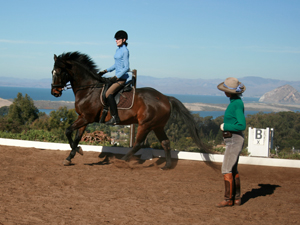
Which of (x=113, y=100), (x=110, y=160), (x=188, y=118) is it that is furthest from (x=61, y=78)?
(x=188, y=118)

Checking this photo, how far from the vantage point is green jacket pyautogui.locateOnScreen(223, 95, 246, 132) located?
4.79 metres

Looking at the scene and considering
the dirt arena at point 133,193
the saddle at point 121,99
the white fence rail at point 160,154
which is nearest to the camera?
the dirt arena at point 133,193

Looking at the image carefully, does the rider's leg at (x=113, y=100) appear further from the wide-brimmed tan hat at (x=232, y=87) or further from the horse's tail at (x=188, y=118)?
the wide-brimmed tan hat at (x=232, y=87)

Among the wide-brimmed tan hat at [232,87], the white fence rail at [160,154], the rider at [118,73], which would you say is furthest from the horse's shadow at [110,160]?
the wide-brimmed tan hat at [232,87]

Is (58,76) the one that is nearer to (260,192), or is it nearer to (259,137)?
(260,192)

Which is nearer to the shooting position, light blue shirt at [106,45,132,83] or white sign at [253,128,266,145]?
light blue shirt at [106,45,132,83]

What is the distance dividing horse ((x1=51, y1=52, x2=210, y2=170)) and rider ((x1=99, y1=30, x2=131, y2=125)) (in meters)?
0.19

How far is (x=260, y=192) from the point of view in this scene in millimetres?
6039

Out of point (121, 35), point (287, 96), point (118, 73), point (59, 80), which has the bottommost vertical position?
point (59, 80)

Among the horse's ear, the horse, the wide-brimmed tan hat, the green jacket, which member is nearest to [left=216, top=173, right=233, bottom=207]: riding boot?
the green jacket

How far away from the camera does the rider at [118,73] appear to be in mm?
7816

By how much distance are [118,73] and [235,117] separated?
3.76 metres

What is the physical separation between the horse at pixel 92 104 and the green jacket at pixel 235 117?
127 inches

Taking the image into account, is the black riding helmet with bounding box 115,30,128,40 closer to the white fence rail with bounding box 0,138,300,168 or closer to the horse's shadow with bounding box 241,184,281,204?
the white fence rail with bounding box 0,138,300,168
